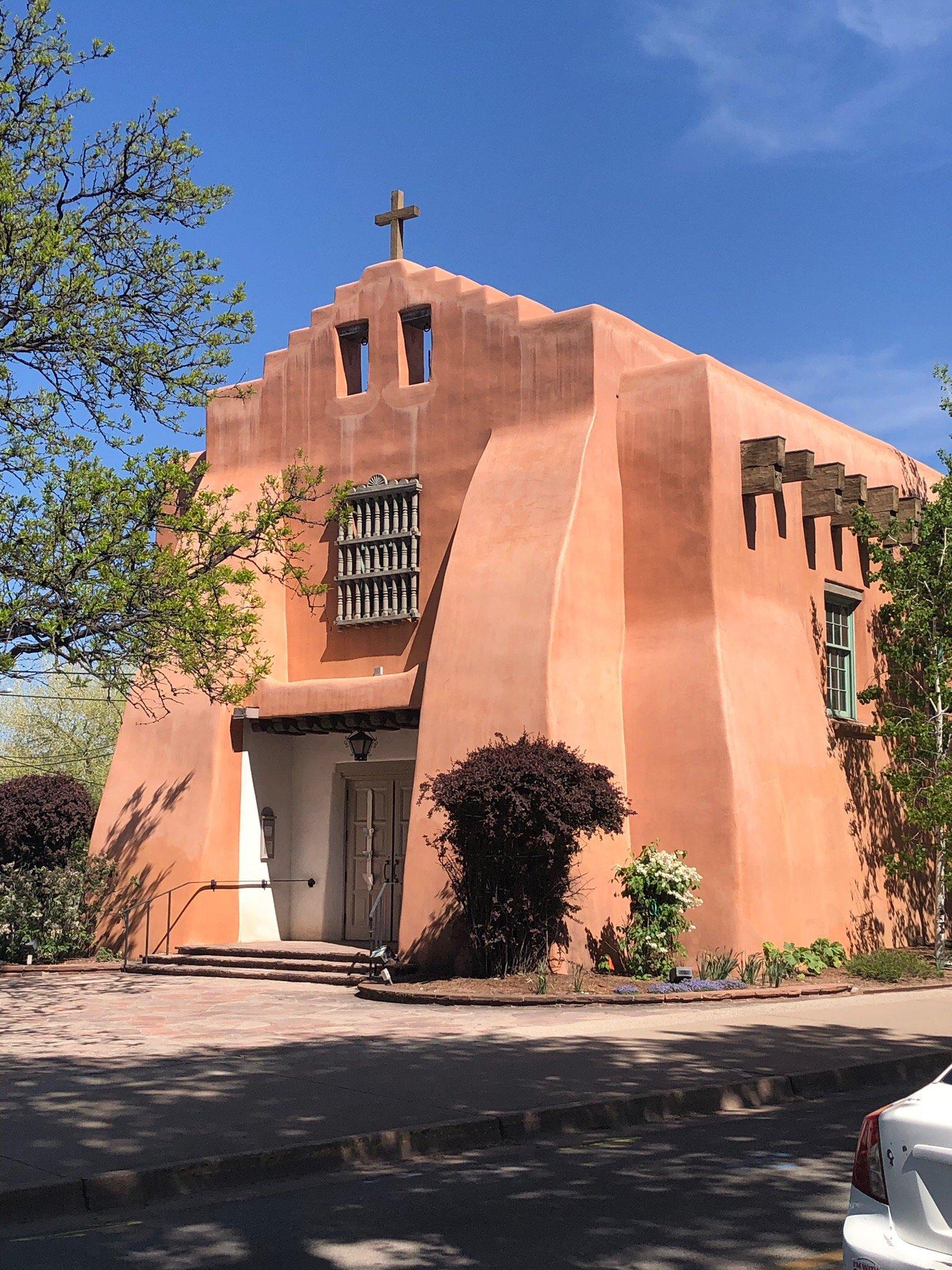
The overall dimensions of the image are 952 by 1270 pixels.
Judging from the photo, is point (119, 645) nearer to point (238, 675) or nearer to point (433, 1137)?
point (238, 675)

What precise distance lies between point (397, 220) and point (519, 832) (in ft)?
31.5

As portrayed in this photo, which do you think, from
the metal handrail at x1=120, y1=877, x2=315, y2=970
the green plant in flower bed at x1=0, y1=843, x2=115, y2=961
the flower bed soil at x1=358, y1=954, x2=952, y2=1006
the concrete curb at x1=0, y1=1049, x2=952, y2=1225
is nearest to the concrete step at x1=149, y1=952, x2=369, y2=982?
the metal handrail at x1=120, y1=877, x2=315, y2=970

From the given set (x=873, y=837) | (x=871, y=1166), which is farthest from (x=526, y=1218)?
(x=873, y=837)

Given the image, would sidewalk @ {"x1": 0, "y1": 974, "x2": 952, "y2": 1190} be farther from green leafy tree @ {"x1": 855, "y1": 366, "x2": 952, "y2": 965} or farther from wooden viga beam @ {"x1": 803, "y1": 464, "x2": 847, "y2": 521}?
wooden viga beam @ {"x1": 803, "y1": 464, "x2": 847, "y2": 521}

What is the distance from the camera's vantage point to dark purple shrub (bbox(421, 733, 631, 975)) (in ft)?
47.9

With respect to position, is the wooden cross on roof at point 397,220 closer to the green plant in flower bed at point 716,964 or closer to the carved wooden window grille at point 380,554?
the carved wooden window grille at point 380,554

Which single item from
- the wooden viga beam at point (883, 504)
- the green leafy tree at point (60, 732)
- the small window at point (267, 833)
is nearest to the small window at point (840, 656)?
the wooden viga beam at point (883, 504)

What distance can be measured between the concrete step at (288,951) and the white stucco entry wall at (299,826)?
52cm

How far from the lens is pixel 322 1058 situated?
10.4 m

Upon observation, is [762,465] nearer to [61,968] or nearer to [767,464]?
[767,464]

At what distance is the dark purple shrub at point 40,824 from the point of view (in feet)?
62.4

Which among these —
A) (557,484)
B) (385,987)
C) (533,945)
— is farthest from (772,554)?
(385,987)

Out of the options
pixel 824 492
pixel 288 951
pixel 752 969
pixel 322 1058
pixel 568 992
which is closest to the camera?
pixel 322 1058

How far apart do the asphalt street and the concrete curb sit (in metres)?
0.13
